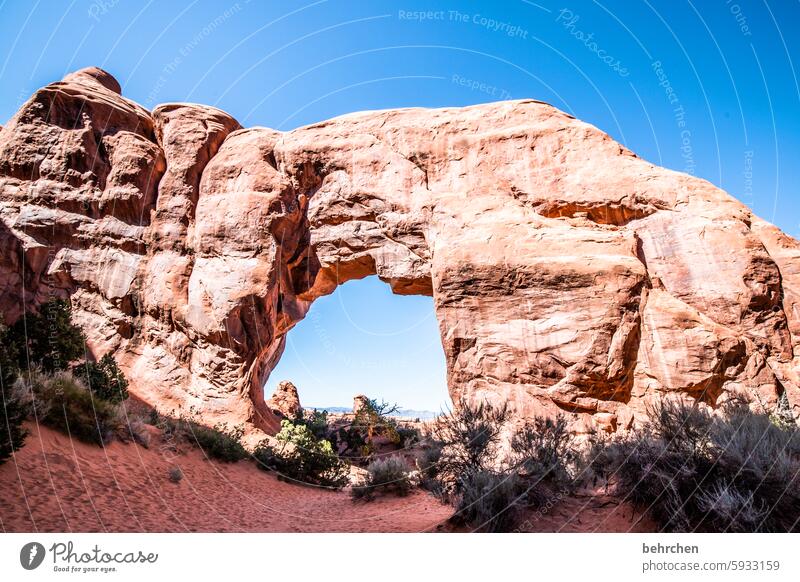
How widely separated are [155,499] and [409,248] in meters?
9.83

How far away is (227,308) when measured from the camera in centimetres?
1620

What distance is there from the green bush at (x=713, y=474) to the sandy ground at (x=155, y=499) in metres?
3.33

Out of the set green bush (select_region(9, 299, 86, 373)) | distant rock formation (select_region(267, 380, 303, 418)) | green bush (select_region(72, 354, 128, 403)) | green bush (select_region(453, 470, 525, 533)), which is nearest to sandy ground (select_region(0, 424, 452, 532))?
green bush (select_region(453, 470, 525, 533))

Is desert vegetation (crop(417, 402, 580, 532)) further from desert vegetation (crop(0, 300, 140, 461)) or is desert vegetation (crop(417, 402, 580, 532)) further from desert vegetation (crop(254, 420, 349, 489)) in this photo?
desert vegetation (crop(0, 300, 140, 461))

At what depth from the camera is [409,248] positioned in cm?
1461

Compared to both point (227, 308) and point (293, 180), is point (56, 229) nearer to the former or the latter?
point (227, 308)

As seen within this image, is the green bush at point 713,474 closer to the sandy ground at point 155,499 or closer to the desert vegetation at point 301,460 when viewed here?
the sandy ground at point 155,499

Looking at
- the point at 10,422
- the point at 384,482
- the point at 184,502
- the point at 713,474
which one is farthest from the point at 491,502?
the point at 10,422

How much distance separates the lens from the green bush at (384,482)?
36.7ft

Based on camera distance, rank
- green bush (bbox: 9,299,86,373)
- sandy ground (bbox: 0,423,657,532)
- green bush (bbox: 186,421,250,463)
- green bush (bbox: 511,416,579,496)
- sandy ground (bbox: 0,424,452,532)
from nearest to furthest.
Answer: sandy ground (bbox: 0,423,657,532) < sandy ground (bbox: 0,424,452,532) < green bush (bbox: 511,416,579,496) < green bush (bbox: 9,299,86,373) < green bush (bbox: 186,421,250,463)

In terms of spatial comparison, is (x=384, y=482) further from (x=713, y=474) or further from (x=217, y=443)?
(x=713, y=474)

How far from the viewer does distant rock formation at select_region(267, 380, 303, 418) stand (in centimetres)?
2598

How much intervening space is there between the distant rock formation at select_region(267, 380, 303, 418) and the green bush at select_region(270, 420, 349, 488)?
10751mm

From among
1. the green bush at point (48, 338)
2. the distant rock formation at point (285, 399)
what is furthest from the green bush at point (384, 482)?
the distant rock formation at point (285, 399)
